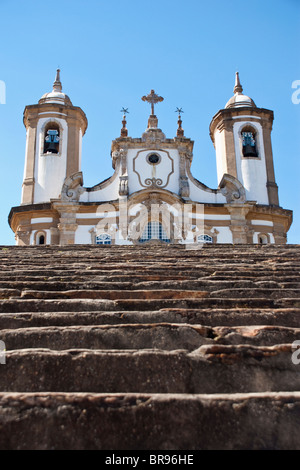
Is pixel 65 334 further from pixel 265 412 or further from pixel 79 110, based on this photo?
pixel 79 110

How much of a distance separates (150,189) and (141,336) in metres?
15.2

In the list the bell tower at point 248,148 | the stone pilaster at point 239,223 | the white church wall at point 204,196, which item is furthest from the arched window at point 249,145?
the stone pilaster at point 239,223

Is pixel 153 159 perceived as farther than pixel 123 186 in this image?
Yes

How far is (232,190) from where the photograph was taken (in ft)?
61.7

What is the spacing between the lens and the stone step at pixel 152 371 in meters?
2.15

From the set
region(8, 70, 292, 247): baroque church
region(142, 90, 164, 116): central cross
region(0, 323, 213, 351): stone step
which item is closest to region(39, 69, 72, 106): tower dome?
region(8, 70, 292, 247): baroque church

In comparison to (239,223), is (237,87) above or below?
above

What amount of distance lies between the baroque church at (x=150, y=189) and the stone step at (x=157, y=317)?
13.2 m

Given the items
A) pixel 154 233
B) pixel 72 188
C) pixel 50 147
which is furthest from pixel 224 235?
pixel 50 147

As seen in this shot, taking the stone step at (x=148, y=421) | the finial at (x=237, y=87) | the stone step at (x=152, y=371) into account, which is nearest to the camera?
the stone step at (x=148, y=421)

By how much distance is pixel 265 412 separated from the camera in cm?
196

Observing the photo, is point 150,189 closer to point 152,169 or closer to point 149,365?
point 152,169

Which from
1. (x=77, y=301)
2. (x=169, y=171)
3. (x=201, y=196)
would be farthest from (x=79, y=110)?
(x=77, y=301)

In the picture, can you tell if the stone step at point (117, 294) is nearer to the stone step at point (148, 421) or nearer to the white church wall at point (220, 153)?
the stone step at point (148, 421)
